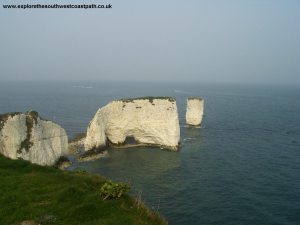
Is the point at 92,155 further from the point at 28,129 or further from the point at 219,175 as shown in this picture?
the point at 219,175

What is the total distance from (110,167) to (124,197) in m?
28.4

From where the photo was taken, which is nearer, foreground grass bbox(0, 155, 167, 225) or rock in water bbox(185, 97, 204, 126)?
foreground grass bbox(0, 155, 167, 225)

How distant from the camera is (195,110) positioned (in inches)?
3073

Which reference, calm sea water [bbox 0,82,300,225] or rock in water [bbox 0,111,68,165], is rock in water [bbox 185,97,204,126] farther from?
rock in water [bbox 0,111,68,165]

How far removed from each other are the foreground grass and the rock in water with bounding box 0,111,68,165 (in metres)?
18.8

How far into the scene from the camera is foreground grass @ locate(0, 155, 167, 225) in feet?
52.8

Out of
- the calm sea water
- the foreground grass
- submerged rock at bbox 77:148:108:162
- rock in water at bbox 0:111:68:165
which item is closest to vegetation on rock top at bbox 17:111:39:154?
rock in water at bbox 0:111:68:165

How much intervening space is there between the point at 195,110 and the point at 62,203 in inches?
2457

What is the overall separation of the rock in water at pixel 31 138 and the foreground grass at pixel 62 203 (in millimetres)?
18772

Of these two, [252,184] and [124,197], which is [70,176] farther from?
[252,184]

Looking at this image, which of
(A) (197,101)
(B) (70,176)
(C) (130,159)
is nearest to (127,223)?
(B) (70,176)

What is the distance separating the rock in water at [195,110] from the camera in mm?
77500

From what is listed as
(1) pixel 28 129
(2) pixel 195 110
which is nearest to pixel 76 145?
(1) pixel 28 129

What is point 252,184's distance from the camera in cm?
3962
